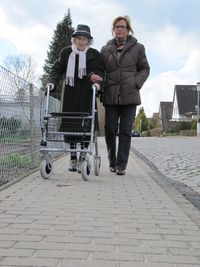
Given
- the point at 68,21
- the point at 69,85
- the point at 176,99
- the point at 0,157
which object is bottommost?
the point at 0,157

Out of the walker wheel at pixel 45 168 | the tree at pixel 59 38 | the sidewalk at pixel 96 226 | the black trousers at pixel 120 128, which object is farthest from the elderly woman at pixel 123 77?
the tree at pixel 59 38

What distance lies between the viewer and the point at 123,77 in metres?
6.83

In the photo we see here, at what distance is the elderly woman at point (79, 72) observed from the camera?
653 cm

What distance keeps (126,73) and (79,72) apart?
75 cm

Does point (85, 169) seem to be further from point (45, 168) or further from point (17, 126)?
point (17, 126)

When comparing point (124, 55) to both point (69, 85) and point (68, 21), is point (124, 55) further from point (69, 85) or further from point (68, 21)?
point (68, 21)

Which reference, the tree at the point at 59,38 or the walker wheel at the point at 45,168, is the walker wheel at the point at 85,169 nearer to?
the walker wheel at the point at 45,168

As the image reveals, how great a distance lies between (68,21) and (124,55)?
4399cm

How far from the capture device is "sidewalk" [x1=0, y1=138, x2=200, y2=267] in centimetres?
281

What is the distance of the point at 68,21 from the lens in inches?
1940

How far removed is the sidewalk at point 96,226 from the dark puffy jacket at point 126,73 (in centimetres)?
155

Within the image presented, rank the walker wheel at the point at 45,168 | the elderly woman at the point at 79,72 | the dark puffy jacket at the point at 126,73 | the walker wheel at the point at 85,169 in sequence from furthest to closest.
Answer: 1. the dark puffy jacket at the point at 126,73
2. the elderly woman at the point at 79,72
3. the walker wheel at the point at 45,168
4. the walker wheel at the point at 85,169

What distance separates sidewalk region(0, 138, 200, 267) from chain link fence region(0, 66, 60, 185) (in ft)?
2.24

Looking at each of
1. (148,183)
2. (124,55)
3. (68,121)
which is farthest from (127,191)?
(124,55)
